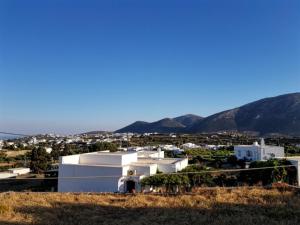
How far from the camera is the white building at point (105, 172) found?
71.0ft

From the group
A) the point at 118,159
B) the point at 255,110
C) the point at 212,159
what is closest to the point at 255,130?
the point at 255,110

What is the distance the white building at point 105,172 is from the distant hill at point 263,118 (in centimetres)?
7339

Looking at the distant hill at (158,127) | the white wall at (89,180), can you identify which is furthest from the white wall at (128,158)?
the distant hill at (158,127)

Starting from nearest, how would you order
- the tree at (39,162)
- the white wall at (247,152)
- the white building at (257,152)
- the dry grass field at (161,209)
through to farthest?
the dry grass field at (161,209), the white building at (257,152), the tree at (39,162), the white wall at (247,152)

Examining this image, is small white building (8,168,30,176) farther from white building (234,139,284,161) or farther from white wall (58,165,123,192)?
white building (234,139,284,161)

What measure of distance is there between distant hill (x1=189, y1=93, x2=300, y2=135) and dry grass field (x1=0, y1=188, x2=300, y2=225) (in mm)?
88545

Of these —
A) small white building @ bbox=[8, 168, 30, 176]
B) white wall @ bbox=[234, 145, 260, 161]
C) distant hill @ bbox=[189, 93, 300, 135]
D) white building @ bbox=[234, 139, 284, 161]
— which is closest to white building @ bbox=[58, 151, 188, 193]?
small white building @ bbox=[8, 168, 30, 176]

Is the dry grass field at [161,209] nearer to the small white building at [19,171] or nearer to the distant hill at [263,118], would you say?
the small white building at [19,171]

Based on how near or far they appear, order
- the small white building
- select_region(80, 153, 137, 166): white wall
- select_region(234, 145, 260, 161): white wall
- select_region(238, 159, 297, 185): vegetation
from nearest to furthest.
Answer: select_region(238, 159, 297, 185): vegetation
select_region(80, 153, 137, 166): white wall
the small white building
select_region(234, 145, 260, 161): white wall

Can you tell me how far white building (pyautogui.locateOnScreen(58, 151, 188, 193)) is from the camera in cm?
2163

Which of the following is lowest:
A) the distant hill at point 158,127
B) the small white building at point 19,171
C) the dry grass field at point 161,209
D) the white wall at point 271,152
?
the small white building at point 19,171

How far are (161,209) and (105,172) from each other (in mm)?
17367

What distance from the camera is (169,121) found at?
165 meters

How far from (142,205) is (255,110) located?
387ft
